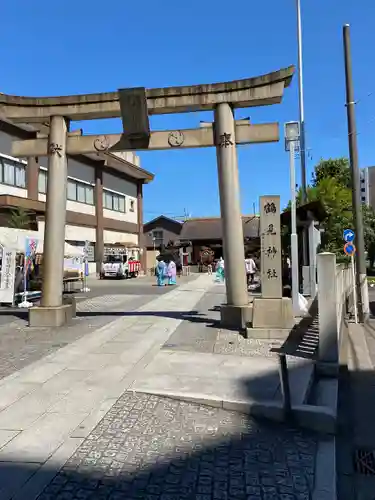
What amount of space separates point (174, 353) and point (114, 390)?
79.9 inches

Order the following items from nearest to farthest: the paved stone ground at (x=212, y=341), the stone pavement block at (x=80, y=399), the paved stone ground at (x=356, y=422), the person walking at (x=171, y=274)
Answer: the paved stone ground at (x=356, y=422) < the stone pavement block at (x=80, y=399) < the paved stone ground at (x=212, y=341) < the person walking at (x=171, y=274)

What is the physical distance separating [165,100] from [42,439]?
784 cm

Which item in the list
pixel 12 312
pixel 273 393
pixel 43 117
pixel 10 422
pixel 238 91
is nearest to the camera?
pixel 10 422

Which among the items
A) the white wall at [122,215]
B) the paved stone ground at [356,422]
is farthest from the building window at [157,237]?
the paved stone ground at [356,422]

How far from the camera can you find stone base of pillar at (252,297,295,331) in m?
8.77

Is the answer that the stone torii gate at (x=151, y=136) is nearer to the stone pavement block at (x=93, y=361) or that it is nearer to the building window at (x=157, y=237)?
the stone pavement block at (x=93, y=361)

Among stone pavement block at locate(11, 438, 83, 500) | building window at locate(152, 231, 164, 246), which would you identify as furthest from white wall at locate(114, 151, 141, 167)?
stone pavement block at locate(11, 438, 83, 500)

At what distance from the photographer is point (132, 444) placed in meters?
3.98

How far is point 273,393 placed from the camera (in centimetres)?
523

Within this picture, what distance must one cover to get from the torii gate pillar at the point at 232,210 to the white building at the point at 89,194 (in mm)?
13920

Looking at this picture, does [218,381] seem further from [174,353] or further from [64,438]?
[64,438]

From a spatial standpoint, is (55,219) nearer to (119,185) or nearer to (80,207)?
(80,207)

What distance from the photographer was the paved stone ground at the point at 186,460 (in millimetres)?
3232

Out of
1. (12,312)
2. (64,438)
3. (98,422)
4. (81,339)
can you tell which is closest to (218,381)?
(98,422)
